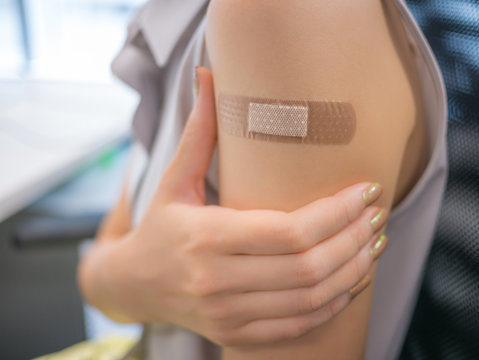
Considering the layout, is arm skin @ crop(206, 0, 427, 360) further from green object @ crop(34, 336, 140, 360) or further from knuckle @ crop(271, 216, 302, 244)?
green object @ crop(34, 336, 140, 360)

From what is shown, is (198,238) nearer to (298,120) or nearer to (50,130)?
(298,120)

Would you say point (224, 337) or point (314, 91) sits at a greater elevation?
point (314, 91)

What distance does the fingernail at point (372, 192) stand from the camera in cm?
41

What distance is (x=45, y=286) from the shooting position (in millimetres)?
1465

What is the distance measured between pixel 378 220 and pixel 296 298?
13 cm

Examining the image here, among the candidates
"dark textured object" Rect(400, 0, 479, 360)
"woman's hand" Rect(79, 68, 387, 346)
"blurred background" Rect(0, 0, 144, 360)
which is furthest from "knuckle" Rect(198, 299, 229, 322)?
"blurred background" Rect(0, 0, 144, 360)

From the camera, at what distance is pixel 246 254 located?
414 millimetres

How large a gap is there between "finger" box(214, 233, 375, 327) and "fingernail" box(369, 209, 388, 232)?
0.11 ft

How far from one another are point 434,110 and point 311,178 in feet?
0.60

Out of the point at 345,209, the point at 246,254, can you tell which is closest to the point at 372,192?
the point at 345,209

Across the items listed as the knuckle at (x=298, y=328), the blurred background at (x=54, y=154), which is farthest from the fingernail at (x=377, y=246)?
the blurred background at (x=54, y=154)

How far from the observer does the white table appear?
1.01 metres

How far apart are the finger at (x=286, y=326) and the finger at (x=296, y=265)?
42mm

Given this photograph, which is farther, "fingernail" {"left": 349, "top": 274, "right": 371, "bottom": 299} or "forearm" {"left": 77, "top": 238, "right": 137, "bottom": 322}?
"forearm" {"left": 77, "top": 238, "right": 137, "bottom": 322}
